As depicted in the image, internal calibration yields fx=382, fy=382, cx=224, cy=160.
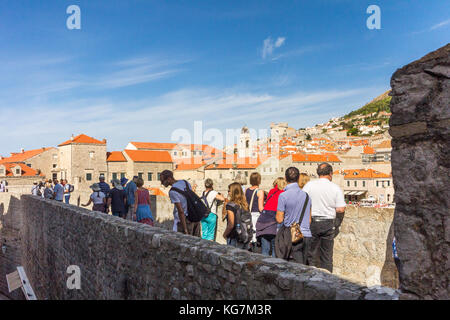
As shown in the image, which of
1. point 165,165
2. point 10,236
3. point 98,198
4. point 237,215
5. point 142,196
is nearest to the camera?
point 237,215

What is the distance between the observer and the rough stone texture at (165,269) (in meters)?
2.19

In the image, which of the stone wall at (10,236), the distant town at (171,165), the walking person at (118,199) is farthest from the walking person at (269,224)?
the distant town at (171,165)

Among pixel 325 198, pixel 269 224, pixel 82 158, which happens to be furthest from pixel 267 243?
pixel 82 158

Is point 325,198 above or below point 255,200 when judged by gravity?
above

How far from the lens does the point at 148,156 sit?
60.3 meters

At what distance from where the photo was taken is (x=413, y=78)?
1.70 m

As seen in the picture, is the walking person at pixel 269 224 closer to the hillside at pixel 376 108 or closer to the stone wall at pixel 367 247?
the stone wall at pixel 367 247

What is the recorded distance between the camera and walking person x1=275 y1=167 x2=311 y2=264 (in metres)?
4.15

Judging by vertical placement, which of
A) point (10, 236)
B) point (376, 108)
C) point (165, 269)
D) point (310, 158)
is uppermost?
point (376, 108)

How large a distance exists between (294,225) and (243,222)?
3.63ft

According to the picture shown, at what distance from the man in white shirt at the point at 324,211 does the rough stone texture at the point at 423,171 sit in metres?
2.59

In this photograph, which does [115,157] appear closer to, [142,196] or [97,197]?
[97,197]

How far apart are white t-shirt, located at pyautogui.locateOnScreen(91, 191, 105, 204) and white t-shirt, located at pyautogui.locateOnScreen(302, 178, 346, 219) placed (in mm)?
6059

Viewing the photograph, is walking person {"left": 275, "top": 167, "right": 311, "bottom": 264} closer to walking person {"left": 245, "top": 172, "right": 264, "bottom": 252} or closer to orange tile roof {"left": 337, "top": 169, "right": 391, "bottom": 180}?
walking person {"left": 245, "top": 172, "right": 264, "bottom": 252}
